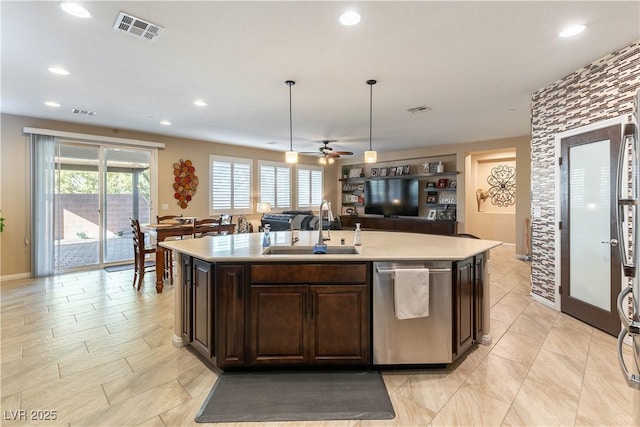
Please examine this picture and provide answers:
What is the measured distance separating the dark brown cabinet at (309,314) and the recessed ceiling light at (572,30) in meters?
2.51

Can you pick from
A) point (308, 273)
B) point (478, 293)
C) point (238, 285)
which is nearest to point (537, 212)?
point (478, 293)

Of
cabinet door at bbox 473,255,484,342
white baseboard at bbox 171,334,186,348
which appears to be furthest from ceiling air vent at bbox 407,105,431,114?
white baseboard at bbox 171,334,186,348

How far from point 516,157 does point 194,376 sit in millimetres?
7170

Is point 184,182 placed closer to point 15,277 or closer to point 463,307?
point 15,277

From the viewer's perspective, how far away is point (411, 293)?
7.39 ft

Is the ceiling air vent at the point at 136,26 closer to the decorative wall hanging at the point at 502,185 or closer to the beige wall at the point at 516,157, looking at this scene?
the beige wall at the point at 516,157

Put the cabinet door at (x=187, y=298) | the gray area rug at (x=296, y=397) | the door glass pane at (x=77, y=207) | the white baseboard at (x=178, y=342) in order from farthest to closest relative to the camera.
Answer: the door glass pane at (x=77, y=207) → the white baseboard at (x=178, y=342) → the cabinet door at (x=187, y=298) → the gray area rug at (x=296, y=397)

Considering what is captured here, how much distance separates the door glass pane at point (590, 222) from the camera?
121 inches

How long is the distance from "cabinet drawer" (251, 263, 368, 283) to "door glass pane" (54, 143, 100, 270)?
16.4ft

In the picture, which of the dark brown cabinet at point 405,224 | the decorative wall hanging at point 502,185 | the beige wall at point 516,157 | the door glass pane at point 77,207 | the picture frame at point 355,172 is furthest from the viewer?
the picture frame at point 355,172

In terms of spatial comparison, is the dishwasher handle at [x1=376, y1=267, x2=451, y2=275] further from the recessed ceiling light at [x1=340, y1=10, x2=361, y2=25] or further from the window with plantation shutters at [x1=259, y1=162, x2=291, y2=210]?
the window with plantation shutters at [x1=259, y1=162, x2=291, y2=210]

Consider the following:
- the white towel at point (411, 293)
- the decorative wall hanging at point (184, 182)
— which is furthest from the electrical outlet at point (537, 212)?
the decorative wall hanging at point (184, 182)

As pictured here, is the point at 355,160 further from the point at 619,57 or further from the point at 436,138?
the point at 619,57

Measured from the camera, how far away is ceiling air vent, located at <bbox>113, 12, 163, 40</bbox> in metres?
2.33
